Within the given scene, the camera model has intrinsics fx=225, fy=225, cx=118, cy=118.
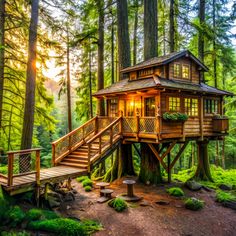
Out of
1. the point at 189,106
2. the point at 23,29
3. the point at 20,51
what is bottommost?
the point at 189,106

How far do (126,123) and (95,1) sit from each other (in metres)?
8.92

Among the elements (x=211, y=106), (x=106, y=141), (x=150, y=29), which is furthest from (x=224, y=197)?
(x=150, y=29)

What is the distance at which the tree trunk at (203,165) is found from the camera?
15703 millimetres

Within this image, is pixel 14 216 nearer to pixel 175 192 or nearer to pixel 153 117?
pixel 153 117

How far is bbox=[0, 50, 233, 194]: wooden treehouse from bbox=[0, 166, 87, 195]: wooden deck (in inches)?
1.6

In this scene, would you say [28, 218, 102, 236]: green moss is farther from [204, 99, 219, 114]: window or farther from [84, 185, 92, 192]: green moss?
[204, 99, 219, 114]: window

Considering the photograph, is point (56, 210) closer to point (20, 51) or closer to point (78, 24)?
point (20, 51)

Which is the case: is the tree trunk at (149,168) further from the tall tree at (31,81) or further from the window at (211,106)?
the tall tree at (31,81)

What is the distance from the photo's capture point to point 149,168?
45.5 feet

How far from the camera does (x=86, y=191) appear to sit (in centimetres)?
1255

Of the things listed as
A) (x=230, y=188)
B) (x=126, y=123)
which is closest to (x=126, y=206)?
(x=126, y=123)

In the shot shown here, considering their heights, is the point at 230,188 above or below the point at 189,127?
below

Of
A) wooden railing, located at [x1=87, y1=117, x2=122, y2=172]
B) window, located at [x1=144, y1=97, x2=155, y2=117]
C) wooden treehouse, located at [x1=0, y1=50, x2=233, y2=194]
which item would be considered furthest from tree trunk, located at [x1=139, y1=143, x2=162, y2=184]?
wooden railing, located at [x1=87, y1=117, x2=122, y2=172]

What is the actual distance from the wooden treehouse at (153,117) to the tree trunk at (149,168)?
852mm
